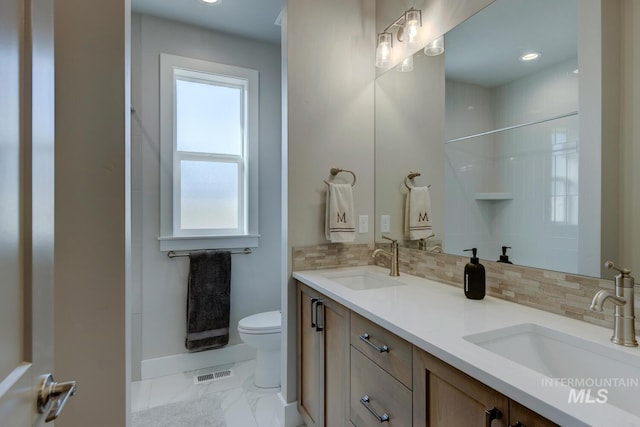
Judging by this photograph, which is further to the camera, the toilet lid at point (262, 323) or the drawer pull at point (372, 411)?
the toilet lid at point (262, 323)

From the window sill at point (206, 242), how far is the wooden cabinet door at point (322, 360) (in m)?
0.99

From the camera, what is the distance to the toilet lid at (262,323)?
2117mm

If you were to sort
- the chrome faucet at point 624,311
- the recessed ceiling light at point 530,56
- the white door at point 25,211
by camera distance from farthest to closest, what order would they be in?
1. the recessed ceiling light at point 530,56
2. the chrome faucet at point 624,311
3. the white door at point 25,211

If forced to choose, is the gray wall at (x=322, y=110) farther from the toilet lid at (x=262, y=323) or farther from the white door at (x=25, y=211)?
the white door at (x=25, y=211)

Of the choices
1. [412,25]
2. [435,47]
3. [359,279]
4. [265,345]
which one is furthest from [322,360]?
[412,25]

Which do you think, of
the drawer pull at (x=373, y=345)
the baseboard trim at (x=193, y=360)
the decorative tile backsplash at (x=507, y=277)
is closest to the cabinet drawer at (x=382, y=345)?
the drawer pull at (x=373, y=345)

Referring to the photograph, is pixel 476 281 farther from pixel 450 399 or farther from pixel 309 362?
pixel 309 362

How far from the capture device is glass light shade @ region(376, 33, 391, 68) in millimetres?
1903

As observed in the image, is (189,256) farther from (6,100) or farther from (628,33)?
(628,33)

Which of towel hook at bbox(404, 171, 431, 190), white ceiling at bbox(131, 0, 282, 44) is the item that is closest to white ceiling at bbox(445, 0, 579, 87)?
Result: towel hook at bbox(404, 171, 431, 190)

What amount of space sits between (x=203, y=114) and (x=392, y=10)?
5.25ft

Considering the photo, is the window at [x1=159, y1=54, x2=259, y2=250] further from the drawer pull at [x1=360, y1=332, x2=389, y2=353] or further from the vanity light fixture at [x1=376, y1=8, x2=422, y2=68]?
the drawer pull at [x1=360, y1=332, x2=389, y2=353]

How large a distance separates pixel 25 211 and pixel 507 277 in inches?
58.4

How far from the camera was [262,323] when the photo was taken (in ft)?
7.18
